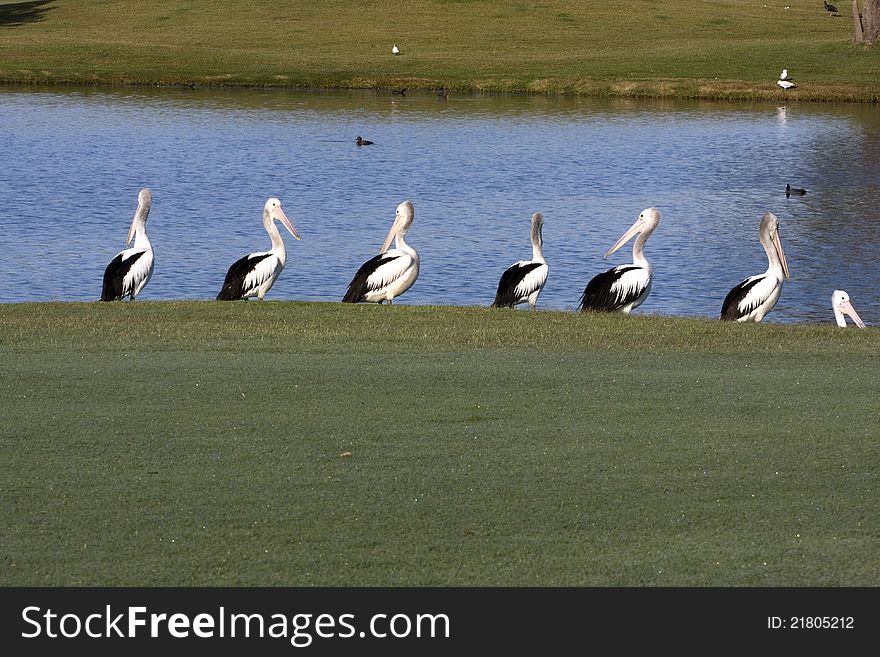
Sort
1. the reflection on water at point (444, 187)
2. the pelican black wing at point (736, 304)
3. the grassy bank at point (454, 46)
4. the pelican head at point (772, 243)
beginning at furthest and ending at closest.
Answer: the grassy bank at point (454, 46) → the reflection on water at point (444, 187) → the pelican head at point (772, 243) → the pelican black wing at point (736, 304)

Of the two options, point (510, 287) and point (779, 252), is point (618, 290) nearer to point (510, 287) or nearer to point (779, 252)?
point (510, 287)

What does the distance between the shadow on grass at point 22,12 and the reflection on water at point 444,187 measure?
21413mm

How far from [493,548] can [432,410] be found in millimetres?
2242

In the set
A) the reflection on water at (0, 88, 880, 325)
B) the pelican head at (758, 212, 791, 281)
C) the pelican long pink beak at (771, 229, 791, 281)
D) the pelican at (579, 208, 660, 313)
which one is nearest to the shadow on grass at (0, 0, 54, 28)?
the reflection on water at (0, 88, 880, 325)

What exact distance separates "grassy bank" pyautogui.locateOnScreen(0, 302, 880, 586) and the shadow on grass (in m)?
57.3

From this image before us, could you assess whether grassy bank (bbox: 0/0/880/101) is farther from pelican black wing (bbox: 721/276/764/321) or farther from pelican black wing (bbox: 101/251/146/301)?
pelican black wing (bbox: 101/251/146/301)

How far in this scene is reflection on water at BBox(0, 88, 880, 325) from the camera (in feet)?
60.2

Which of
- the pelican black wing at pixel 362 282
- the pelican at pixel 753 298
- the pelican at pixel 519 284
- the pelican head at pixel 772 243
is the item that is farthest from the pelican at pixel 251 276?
the pelican head at pixel 772 243

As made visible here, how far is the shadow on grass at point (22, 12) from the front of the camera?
62906mm

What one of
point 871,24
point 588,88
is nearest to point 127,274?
point 588,88

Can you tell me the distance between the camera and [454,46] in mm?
55656

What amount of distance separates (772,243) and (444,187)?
1337 centimetres

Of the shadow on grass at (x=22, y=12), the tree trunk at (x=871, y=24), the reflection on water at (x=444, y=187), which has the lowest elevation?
the reflection on water at (x=444, y=187)

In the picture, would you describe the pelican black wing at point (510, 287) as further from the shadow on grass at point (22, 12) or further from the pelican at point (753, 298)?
the shadow on grass at point (22, 12)
